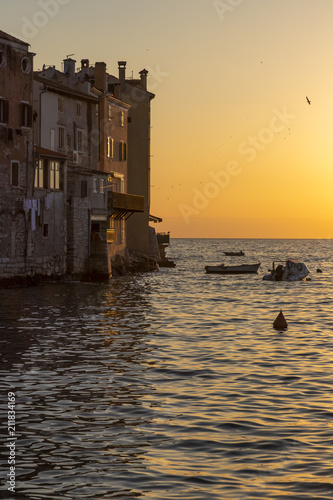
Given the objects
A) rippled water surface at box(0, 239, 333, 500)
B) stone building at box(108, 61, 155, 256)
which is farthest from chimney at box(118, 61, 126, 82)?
rippled water surface at box(0, 239, 333, 500)

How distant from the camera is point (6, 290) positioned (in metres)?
48.1

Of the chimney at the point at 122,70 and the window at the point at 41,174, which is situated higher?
the chimney at the point at 122,70

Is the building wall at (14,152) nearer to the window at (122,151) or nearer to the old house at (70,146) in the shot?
the old house at (70,146)

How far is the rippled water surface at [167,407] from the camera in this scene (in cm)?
1121

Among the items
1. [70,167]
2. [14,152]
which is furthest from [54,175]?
[14,152]

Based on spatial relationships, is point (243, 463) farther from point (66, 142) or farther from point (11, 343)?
point (66, 142)

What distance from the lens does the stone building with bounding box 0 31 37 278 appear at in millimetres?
49625

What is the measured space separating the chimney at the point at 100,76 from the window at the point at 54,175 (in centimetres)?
1534

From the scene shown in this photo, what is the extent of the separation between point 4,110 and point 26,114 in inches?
76.2

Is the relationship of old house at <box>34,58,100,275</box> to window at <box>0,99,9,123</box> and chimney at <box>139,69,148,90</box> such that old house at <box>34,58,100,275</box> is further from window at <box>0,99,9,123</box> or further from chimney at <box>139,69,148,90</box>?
chimney at <box>139,69,148,90</box>

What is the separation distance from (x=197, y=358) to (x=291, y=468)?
11.9 meters

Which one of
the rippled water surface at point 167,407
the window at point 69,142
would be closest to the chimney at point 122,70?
the window at point 69,142

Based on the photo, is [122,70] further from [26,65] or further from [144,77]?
[26,65]

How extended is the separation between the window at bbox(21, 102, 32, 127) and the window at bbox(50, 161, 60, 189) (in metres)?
4.18
